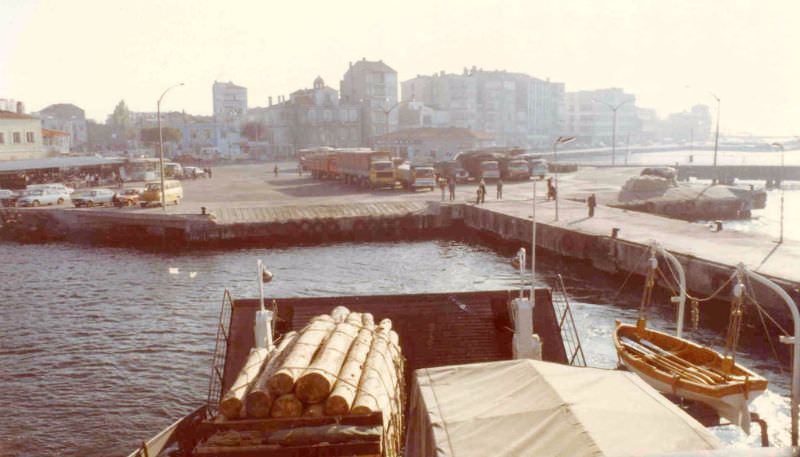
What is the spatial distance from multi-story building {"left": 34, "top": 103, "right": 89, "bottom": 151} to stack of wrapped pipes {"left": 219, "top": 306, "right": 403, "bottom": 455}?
535 ft

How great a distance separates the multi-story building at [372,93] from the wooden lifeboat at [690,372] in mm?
127737

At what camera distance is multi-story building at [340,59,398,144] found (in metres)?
149

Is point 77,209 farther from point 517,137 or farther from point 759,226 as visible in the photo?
point 517,137

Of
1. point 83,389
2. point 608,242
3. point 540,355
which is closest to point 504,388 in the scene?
point 540,355

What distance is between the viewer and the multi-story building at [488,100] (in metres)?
178

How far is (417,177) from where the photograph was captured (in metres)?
65.7

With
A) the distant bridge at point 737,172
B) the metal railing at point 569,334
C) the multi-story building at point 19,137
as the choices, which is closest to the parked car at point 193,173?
the multi-story building at point 19,137

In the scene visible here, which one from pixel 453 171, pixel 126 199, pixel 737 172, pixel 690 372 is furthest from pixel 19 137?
pixel 737 172

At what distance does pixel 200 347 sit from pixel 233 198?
36954 mm

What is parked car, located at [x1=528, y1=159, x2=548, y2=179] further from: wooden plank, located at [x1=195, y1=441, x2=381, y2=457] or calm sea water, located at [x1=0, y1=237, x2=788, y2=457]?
wooden plank, located at [x1=195, y1=441, x2=381, y2=457]

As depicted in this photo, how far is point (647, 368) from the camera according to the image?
17891mm

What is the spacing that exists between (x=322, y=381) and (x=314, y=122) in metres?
137

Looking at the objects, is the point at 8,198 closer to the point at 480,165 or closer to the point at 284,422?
the point at 480,165

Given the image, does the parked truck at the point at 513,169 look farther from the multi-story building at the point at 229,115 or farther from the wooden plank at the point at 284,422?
the multi-story building at the point at 229,115
